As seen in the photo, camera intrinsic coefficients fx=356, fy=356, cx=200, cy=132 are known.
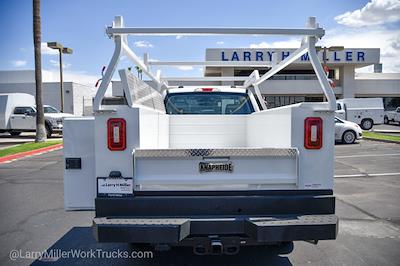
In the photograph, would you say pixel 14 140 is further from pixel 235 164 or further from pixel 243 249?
pixel 235 164

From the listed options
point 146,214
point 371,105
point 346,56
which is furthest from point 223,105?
point 346,56

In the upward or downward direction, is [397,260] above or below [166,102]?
below

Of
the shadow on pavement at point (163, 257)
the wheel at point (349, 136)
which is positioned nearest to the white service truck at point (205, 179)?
the shadow on pavement at point (163, 257)

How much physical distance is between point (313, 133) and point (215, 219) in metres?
1.18

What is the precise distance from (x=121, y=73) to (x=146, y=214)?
4.57 feet

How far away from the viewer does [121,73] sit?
351 cm

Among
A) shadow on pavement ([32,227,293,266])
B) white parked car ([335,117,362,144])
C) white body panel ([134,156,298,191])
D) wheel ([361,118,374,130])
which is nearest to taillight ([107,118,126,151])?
white body panel ([134,156,298,191])

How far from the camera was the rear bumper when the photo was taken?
2.94m

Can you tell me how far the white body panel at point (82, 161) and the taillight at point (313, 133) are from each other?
6.48 ft

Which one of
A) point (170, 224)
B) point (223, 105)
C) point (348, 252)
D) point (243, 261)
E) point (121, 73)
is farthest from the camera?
point (223, 105)

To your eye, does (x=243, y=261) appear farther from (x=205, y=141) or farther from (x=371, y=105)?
(x=371, y=105)

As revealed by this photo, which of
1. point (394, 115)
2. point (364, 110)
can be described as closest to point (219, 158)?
point (364, 110)

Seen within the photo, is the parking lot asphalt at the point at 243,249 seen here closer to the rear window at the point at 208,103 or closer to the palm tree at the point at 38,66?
the rear window at the point at 208,103

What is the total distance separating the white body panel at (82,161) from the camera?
11.0ft
